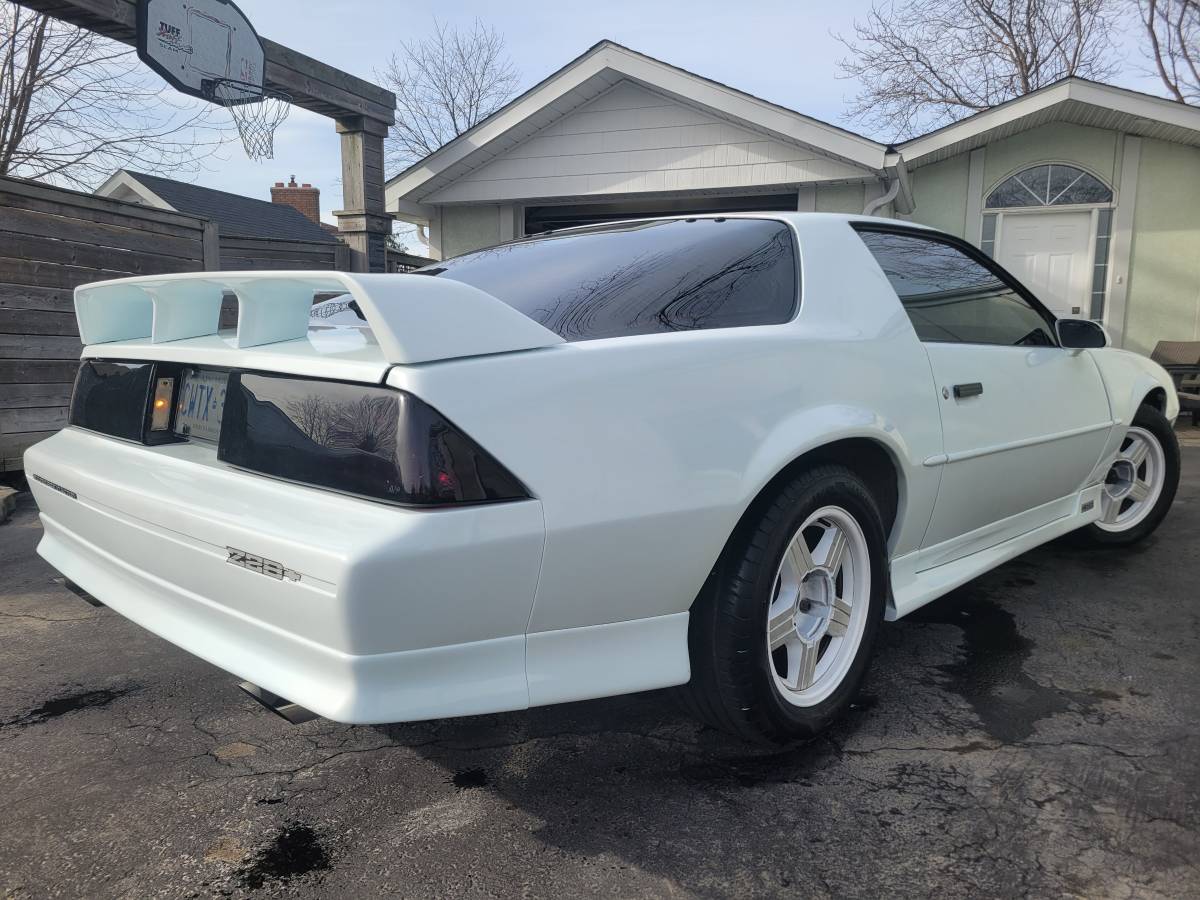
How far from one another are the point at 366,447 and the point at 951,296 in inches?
87.5

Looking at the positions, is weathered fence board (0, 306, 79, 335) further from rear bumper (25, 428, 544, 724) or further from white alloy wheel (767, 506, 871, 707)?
white alloy wheel (767, 506, 871, 707)

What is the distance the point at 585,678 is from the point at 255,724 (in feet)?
Answer: 3.82

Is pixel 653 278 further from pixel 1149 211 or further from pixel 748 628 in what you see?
pixel 1149 211

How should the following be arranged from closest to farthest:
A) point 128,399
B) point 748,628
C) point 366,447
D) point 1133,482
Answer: point 366,447
point 748,628
point 128,399
point 1133,482

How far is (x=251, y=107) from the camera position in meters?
7.27

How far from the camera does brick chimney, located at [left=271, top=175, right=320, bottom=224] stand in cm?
2462

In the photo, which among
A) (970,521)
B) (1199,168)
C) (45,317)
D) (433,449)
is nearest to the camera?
(433,449)

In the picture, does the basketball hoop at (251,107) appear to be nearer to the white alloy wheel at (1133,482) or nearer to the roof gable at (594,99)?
the roof gable at (594,99)

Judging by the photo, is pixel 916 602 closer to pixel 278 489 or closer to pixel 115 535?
pixel 278 489

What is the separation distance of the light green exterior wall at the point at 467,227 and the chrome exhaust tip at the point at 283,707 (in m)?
9.68

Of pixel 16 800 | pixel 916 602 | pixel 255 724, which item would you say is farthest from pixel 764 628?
pixel 16 800

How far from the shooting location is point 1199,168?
9.28m

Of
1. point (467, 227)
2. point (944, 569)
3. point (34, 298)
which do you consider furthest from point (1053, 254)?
point (34, 298)

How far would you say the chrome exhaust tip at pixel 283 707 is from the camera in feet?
5.66
